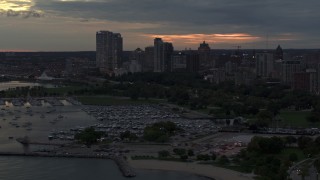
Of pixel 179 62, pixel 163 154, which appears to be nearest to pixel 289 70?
pixel 179 62

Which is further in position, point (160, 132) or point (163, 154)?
point (160, 132)

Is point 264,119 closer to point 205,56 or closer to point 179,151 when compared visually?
point 179,151

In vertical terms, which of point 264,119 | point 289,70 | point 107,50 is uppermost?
point 107,50

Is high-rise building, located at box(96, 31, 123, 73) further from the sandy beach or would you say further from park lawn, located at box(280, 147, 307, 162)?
the sandy beach

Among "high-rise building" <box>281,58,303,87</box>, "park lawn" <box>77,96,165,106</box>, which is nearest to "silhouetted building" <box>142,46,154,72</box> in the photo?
"high-rise building" <box>281,58,303,87</box>

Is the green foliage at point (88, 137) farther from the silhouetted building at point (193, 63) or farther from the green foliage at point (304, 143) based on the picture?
the silhouetted building at point (193, 63)

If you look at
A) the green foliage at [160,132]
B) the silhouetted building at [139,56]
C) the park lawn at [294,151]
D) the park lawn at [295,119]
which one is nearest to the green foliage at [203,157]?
the park lawn at [294,151]

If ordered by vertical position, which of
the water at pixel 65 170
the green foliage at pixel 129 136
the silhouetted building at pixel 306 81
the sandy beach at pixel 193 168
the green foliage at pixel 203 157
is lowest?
the water at pixel 65 170
